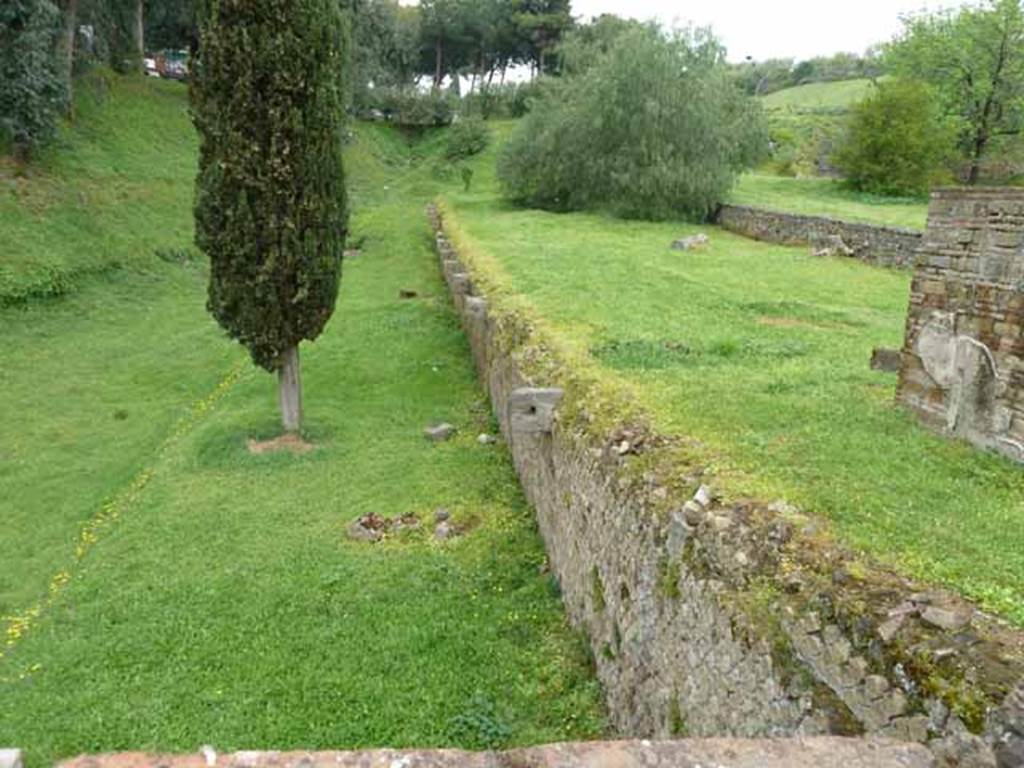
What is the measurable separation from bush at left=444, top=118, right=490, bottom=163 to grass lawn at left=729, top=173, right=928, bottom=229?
14532mm

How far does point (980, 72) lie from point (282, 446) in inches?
1245

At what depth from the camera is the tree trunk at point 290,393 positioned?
35.5ft

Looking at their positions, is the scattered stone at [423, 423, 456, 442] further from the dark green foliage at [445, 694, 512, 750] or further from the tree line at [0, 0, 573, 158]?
the dark green foliage at [445, 694, 512, 750]

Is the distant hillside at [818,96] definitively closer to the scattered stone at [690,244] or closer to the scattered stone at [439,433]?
the scattered stone at [690,244]

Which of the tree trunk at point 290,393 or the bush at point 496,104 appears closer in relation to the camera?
the tree trunk at point 290,393

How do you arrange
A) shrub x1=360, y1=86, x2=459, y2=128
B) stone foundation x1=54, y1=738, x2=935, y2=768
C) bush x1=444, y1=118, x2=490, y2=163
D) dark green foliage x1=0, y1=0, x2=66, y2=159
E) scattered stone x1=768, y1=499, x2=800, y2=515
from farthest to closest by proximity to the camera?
1. shrub x1=360, y1=86, x2=459, y2=128
2. bush x1=444, y1=118, x2=490, y2=163
3. dark green foliage x1=0, y1=0, x2=66, y2=159
4. scattered stone x1=768, y1=499, x2=800, y2=515
5. stone foundation x1=54, y1=738, x2=935, y2=768

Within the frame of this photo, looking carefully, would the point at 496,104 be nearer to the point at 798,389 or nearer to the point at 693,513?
the point at 798,389

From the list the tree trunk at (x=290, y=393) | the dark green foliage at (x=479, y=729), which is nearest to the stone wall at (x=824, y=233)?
the tree trunk at (x=290, y=393)

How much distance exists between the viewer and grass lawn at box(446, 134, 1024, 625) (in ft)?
13.3

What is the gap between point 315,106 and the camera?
9.91m

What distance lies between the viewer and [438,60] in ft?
192

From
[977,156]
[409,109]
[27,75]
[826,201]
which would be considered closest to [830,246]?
[826,201]

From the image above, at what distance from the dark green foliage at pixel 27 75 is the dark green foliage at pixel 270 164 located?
13128 mm

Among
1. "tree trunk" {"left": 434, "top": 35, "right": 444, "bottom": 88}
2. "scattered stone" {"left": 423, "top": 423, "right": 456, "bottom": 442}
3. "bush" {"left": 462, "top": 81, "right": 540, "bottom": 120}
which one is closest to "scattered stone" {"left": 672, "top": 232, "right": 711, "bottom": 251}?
"scattered stone" {"left": 423, "top": 423, "right": 456, "bottom": 442}
